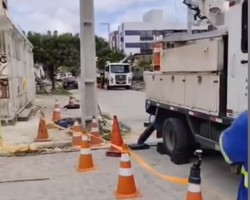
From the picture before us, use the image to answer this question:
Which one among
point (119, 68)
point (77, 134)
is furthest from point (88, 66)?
point (119, 68)

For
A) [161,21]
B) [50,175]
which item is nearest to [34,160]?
[50,175]

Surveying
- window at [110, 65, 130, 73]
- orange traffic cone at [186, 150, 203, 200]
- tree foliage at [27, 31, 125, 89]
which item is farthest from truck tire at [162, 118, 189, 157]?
window at [110, 65, 130, 73]

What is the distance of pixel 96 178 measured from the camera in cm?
735

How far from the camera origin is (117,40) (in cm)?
13075

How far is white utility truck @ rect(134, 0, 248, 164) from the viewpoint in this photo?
19.9 ft

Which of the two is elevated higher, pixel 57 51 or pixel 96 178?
pixel 57 51

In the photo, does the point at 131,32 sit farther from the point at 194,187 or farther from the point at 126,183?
the point at 194,187

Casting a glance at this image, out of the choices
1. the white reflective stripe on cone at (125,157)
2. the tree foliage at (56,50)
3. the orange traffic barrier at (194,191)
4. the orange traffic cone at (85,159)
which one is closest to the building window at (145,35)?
the tree foliage at (56,50)

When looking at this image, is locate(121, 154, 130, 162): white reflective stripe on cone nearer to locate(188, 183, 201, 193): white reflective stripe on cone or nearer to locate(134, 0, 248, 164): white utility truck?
locate(134, 0, 248, 164): white utility truck

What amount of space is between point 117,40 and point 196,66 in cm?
12476

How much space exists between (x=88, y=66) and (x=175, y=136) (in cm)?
466

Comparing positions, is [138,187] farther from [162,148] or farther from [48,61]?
[48,61]

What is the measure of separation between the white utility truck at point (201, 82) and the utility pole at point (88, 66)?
2547 millimetres

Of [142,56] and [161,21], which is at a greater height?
[161,21]
